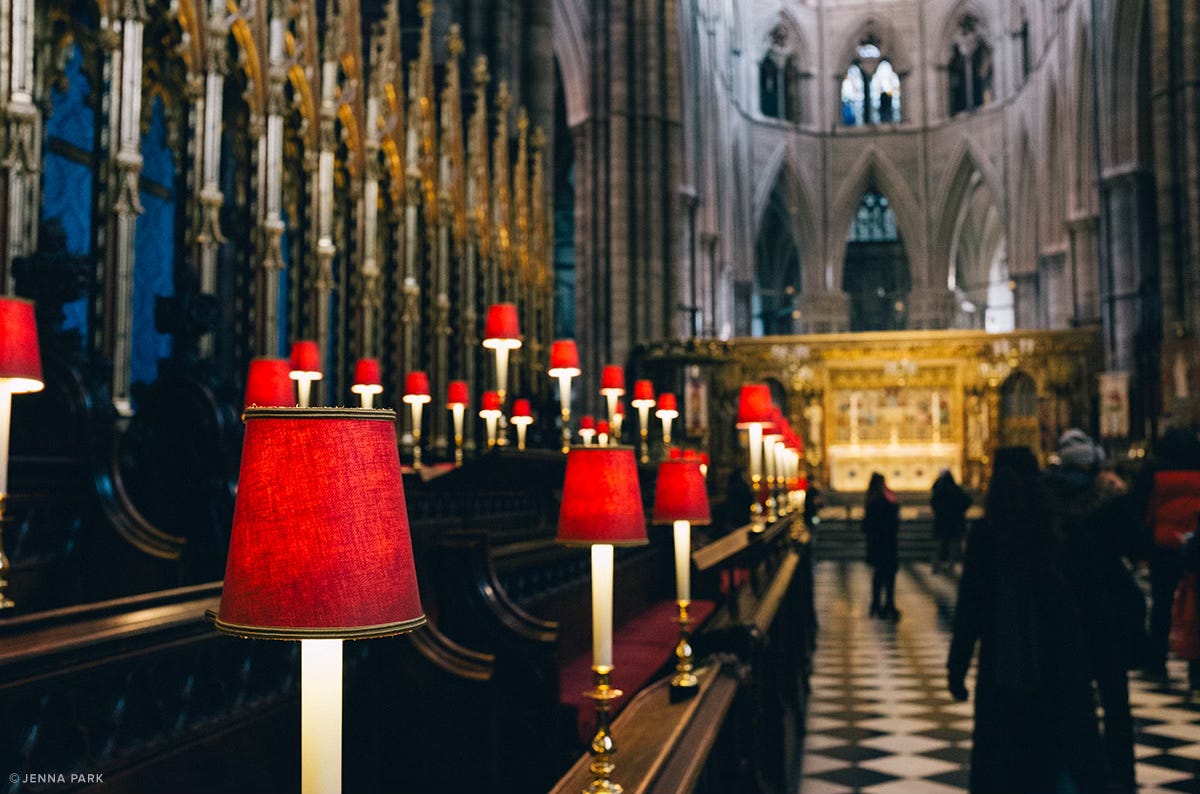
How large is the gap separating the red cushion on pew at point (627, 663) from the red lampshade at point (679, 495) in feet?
1.16

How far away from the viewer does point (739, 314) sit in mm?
35250

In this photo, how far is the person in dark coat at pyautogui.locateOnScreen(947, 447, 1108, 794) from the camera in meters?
3.56

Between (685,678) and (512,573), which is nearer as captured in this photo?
(685,678)

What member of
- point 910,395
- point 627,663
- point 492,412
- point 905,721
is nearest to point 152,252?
point 492,412

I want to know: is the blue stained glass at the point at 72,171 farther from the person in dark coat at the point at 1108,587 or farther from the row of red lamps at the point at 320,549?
the row of red lamps at the point at 320,549

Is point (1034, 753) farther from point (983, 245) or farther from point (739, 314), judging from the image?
point (983, 245)

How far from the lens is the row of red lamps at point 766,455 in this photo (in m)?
6.89

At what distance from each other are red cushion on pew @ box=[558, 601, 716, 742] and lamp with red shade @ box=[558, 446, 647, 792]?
1055 millimetres

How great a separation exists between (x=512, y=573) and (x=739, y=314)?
31958 mm

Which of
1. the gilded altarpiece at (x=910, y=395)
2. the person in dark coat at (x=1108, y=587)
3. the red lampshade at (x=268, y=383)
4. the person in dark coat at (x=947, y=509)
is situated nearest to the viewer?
the person in dark coat at (x=1108, y=587)

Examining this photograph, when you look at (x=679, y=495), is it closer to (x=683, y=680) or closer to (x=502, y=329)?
(x=683, y=680)

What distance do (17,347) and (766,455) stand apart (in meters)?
7.31

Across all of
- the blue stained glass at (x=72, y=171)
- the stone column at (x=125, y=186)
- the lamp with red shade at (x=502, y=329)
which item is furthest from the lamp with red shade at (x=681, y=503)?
the blue stained glass at (x=72, y=171)

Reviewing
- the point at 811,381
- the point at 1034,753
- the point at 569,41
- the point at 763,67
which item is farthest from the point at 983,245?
the point at 1034,753
